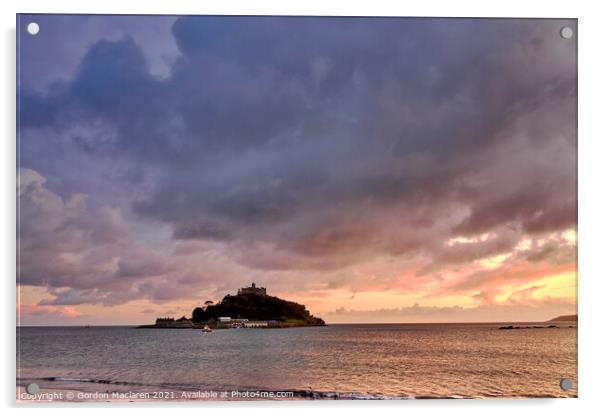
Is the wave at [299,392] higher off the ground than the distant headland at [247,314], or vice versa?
the distant headland at [247,314]

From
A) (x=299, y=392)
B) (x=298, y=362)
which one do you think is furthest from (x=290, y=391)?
(x=298, y=362)

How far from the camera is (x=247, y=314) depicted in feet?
17.1

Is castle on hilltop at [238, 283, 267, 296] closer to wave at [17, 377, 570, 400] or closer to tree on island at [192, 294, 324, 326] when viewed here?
tree on island at [192, 294, 324, 326]

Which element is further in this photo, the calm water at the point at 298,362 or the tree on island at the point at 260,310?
the tree on island at the point at 260,310

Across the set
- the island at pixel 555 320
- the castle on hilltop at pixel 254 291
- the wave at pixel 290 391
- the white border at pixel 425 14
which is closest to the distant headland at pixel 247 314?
the castle on hilltop at pixel 254 291

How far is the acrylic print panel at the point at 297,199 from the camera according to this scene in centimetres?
498

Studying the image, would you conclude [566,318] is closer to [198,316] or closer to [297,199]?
[297,199]

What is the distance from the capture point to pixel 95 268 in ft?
16.7

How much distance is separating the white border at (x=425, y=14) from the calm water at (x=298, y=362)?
9 cm

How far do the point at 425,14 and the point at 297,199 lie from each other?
164 centimetres

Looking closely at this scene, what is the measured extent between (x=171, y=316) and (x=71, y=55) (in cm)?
206

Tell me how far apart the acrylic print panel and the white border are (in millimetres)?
73

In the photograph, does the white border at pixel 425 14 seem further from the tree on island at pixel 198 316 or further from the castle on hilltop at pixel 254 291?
the castle on hilltop at pixel 254 291

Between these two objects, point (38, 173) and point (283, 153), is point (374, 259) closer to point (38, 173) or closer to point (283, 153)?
point (283, 153)
